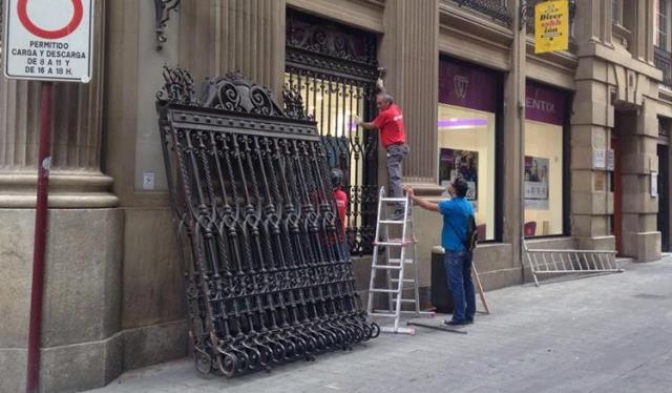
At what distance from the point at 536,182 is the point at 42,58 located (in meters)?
11.0

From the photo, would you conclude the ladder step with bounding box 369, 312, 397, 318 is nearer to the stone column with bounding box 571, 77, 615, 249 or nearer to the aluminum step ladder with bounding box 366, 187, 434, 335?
the aluminum step ladder with bounding box 366, 187, 434, 335

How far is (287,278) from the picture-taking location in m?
7.01

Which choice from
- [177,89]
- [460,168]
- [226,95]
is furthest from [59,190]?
[460,168]

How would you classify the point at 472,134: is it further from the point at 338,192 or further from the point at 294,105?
the point at 294,105

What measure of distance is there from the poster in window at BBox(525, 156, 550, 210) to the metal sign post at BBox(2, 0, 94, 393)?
1024 centimetres

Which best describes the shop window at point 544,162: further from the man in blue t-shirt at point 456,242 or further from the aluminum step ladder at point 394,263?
the man in blue t-shirt at point 456,242

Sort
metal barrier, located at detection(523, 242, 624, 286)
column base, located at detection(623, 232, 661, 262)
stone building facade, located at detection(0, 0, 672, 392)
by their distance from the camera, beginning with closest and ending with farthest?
stone building facade, located at detection(0, 0, 672, 392), metal barrier, located at detection(523, 242, 624, 286), column base, located at detection(623, 232, 661, 262)

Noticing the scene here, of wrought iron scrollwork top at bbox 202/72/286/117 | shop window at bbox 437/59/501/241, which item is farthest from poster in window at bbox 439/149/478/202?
wrought iron scrollwork top at bbox 202/72/286/117

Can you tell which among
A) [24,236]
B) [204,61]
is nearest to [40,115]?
[24,236]

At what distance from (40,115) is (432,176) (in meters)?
6.16

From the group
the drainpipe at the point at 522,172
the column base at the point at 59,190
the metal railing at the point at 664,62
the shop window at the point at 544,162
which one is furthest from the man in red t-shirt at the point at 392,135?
the metal railing at the point at 664,62

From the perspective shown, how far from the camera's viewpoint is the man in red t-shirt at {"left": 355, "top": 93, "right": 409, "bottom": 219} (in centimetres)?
927

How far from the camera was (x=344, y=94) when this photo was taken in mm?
9836

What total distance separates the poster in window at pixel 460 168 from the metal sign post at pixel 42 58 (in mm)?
7220
